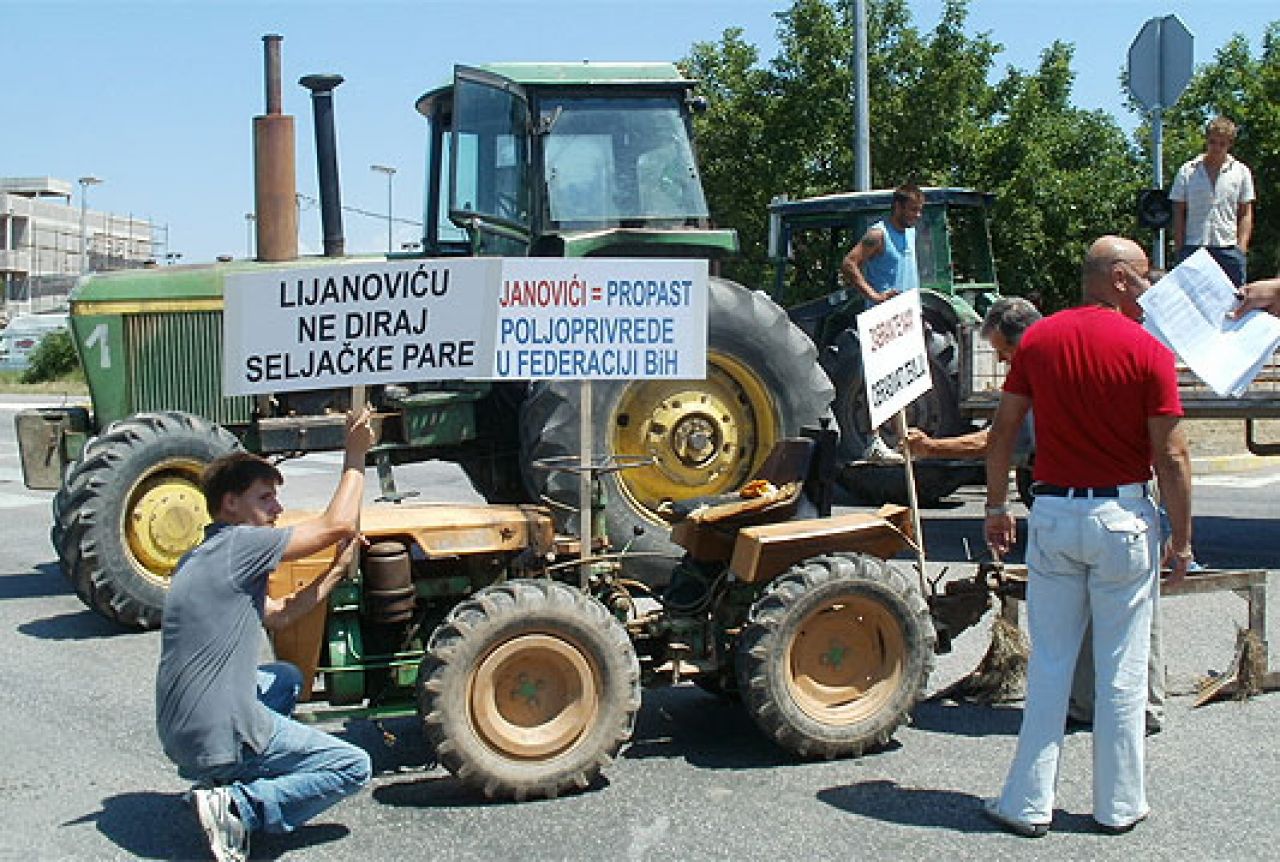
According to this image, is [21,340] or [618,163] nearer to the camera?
[618,163]

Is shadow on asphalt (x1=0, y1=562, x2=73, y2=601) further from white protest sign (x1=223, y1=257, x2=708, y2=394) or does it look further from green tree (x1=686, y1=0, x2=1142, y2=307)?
green tree (x1=686, y1=0, x2=1142, y2=307)

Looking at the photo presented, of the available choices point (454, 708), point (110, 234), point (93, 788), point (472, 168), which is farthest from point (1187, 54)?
point (110, 234)

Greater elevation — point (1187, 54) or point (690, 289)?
point (1187, 54)

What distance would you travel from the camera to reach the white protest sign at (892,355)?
238 inches

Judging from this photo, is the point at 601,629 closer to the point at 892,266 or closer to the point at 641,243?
the point at 641,243

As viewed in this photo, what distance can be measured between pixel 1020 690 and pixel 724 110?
53.8ft

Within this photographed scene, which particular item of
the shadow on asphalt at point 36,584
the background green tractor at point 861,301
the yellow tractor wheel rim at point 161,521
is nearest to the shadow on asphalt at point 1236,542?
the background green tractor at point 861,301

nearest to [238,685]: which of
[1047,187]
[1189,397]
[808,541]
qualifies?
[808,541]

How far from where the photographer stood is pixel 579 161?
345 inches

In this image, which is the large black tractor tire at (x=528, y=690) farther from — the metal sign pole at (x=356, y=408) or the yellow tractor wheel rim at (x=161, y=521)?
the yellow tractor wheel rim at (x=161, y=521)

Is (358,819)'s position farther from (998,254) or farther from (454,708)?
(998,254)

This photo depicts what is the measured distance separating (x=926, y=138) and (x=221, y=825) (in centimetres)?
1782

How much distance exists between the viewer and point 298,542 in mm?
4668

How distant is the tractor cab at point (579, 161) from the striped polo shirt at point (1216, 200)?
315cm
